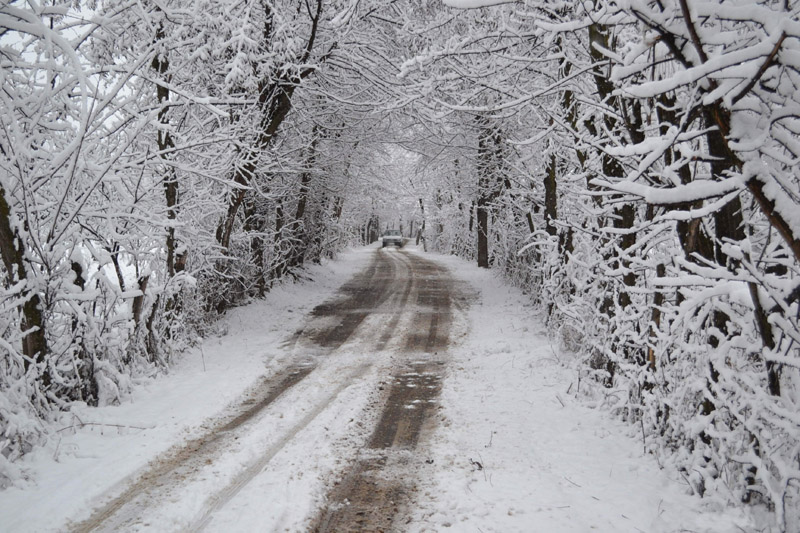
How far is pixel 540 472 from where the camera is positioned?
14.8 ft

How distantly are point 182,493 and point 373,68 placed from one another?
10.1m

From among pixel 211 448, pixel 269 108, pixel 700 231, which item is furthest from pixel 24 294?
pixel 269 108

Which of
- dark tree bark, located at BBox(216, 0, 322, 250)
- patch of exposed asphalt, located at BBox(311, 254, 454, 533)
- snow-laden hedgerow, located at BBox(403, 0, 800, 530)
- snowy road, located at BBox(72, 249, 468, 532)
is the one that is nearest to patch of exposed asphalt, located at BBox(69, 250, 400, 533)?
snowy road, located at BBox(72, 249, 468, 532)

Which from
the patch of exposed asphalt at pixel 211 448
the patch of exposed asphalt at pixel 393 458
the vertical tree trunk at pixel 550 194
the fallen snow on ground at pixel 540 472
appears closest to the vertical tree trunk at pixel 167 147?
the patch of exposed asphalt at pixel 211 448

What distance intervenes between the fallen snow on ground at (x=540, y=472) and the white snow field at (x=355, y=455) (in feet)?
0.05

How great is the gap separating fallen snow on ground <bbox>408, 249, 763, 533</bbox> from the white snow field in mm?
15

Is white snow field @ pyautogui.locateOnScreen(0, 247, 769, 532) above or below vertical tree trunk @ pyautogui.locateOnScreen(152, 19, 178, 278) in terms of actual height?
below

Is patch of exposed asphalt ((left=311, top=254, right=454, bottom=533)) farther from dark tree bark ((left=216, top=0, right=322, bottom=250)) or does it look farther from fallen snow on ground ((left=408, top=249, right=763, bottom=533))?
dark tree bark ((left=216, top=0, right=322, bottom=250))

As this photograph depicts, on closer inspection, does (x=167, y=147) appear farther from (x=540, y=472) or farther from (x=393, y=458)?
(x=540, y=472)

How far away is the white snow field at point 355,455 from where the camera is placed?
145 inches

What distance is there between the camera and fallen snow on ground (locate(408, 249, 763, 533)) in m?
3.66

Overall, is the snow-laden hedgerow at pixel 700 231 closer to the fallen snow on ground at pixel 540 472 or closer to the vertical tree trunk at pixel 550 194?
the fallen snow on ground at pixel 540 472

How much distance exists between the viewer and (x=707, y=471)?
12.8ft

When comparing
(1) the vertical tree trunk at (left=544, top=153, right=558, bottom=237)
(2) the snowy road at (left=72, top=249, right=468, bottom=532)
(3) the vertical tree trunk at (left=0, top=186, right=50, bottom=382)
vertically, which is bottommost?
(2) the snowy road at (left=72, top=249, right=468, bottom=532)
